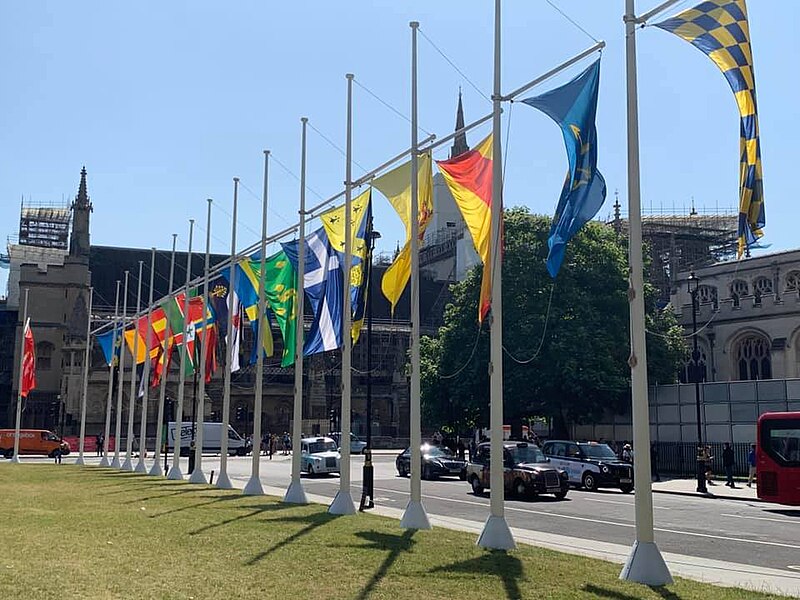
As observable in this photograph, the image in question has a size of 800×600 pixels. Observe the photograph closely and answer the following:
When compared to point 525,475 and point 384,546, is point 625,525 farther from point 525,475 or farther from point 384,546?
point 384,546

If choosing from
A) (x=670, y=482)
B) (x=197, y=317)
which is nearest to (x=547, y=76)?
(x=197, y=317)

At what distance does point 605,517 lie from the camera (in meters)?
23.7

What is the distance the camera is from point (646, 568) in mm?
12422

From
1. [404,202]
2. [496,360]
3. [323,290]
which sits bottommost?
[496,360]

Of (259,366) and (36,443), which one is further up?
(259,366)

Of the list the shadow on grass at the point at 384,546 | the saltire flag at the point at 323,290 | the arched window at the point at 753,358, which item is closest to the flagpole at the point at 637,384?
the shadow on grass at the point at 384,546

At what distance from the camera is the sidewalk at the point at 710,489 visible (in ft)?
108

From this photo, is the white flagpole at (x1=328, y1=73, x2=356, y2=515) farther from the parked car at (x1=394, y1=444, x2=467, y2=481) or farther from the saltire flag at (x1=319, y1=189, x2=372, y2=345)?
the parked car at (x1=394, y1=444, x2=467, y2=481)

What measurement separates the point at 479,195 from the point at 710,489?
23.6 m

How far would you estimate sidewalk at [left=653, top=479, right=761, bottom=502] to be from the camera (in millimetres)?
32906

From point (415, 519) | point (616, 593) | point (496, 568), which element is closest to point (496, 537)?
point (496, 568)

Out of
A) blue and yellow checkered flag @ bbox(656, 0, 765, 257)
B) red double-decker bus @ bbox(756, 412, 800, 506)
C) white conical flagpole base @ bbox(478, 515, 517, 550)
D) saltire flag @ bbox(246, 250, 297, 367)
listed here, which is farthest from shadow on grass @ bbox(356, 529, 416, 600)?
red double-decker bus @ bbox(756, 412, 800, 506)

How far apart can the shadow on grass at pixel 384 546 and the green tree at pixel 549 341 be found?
28347mm

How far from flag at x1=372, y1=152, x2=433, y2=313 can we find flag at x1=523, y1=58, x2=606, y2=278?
203 inches
